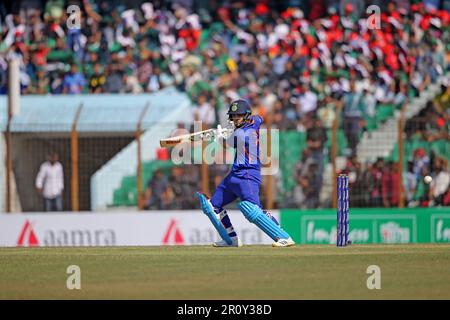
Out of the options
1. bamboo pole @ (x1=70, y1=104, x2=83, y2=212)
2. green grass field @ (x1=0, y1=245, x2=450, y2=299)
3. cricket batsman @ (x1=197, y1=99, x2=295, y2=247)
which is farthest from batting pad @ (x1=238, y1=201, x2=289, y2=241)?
bamboo pole @ (x1=70, y1=104, x2=83, y2=212)

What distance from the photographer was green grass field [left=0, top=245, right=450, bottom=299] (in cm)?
1190

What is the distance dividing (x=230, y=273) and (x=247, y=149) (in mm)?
3105

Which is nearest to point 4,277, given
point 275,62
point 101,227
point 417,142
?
point 101,227

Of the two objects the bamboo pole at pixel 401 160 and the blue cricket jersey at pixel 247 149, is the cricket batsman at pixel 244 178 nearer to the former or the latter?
the blue cricket jersey at pixel 247 149

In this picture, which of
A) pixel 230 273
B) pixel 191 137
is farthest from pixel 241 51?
pixel 230 273

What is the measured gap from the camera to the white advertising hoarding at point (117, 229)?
23.7m

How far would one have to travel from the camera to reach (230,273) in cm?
1338

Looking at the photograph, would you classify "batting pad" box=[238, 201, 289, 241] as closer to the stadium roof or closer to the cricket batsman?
the cricket batsman

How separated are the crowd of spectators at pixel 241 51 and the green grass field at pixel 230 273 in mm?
9992

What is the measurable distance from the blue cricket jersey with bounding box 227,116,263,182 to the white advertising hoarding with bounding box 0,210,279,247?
294 inches

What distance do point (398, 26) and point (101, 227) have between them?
9821mm

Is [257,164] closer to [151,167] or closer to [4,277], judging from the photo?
[4,277]

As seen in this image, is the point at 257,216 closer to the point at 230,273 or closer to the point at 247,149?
the point at 247,149

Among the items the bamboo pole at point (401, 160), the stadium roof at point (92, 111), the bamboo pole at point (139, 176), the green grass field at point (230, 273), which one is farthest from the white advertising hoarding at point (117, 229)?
the green grass field at point (230, 273)
